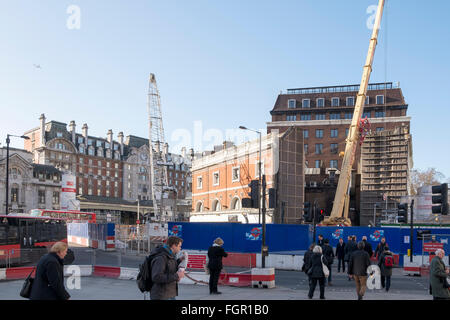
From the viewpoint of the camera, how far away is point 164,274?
24.6 feet

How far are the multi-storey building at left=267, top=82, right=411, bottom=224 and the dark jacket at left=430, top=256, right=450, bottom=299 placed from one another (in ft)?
204

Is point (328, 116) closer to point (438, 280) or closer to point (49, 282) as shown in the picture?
point (438, 280)

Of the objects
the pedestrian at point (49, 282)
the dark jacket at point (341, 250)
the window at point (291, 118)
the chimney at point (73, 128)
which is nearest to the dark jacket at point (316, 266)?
the pedestrian at point (49, 282)

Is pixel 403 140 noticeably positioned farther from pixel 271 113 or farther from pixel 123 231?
pixel 123 231

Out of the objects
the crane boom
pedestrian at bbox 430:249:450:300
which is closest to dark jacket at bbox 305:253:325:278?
pedestrian at bbox 430:249:450:300

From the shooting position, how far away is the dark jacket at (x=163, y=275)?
24.4 feet

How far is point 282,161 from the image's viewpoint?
173ft

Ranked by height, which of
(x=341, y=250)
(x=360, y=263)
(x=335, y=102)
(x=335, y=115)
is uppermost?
(x=335, y=102)

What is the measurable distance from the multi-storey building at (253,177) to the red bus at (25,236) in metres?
22.8

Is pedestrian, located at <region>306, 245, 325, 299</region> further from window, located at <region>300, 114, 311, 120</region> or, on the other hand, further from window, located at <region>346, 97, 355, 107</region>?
window, located at <region>346, 97, 355, 107</region>

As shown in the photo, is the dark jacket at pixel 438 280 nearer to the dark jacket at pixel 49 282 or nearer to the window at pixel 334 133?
the dark jacket at pixel 49 282

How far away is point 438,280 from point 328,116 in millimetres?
71757

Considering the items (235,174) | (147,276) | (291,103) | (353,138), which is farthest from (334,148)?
(147,276)
